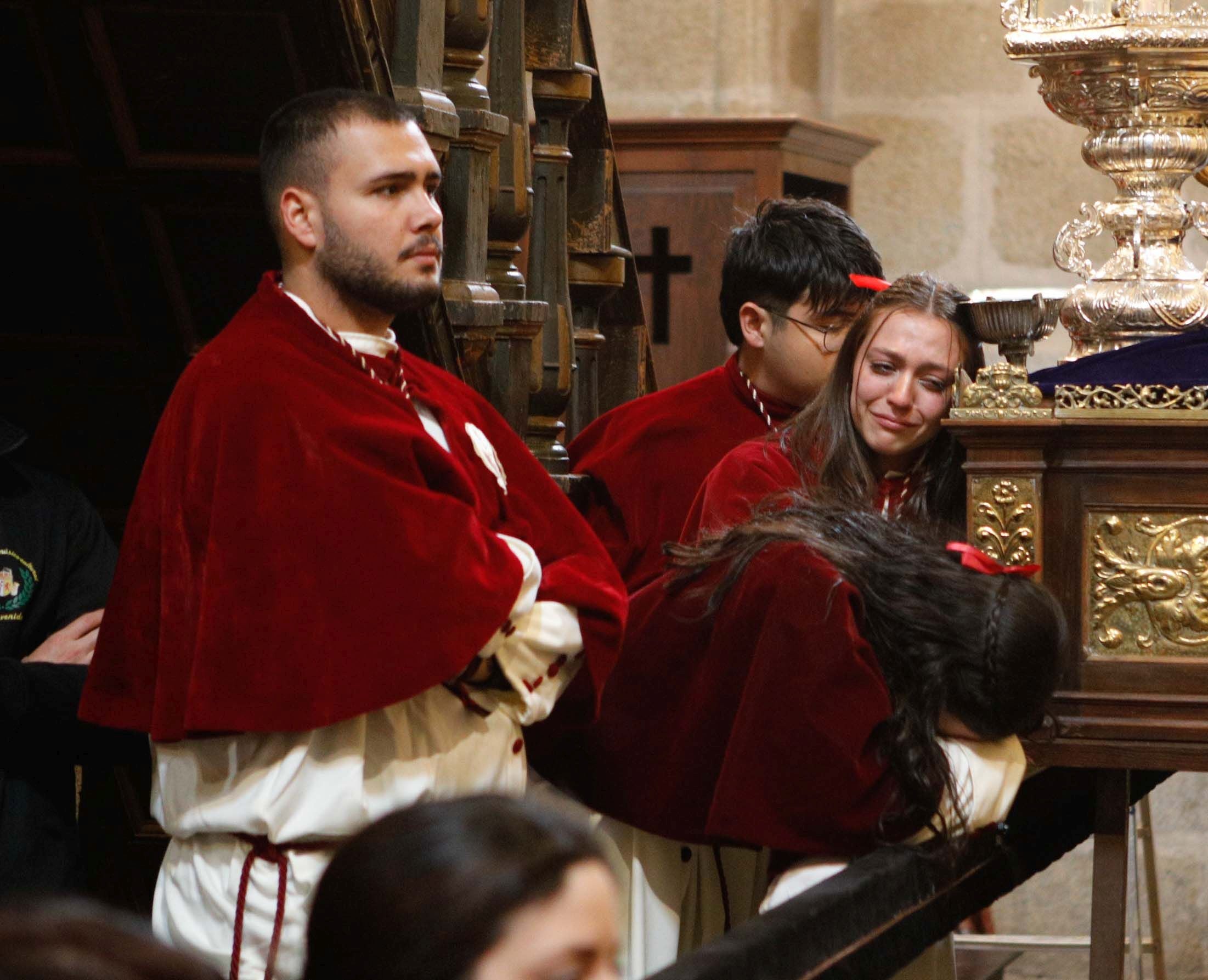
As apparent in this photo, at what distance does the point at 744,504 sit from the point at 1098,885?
0.87 m

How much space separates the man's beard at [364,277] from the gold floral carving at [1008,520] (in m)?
0.88

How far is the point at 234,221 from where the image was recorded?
3477mm

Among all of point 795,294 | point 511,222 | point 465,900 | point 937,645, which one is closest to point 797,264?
point 795,294

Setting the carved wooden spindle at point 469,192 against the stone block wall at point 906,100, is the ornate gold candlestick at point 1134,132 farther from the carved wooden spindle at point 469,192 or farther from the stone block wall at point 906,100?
the stone block wall at point 906,100

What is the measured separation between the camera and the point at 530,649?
102 inches

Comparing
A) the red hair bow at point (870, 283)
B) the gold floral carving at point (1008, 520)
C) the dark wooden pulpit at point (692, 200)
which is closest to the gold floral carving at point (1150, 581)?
the gold floral carving at point (1008, 520)

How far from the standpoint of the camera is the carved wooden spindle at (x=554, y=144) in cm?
414

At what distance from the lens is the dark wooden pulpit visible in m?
6.74

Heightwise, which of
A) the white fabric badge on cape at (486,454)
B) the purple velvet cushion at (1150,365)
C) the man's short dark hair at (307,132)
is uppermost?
the man's short dark hair at (307,132)

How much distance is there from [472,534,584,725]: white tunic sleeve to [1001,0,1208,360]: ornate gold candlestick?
1191 mm

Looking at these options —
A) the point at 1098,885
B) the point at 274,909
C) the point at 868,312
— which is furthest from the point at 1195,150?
the point at 274,909

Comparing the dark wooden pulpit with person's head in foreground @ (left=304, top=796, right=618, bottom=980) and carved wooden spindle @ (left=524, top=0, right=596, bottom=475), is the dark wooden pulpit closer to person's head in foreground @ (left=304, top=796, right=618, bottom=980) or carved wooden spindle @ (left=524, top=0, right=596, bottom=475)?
carved wooden spindle @ (left=524, top=0, right=596, bottom=475)

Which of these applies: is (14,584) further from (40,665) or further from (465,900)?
(465,900)

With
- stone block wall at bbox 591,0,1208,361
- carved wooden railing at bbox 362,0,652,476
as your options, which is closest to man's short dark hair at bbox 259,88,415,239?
carved wooden railing at bbox 362,0,652,476
